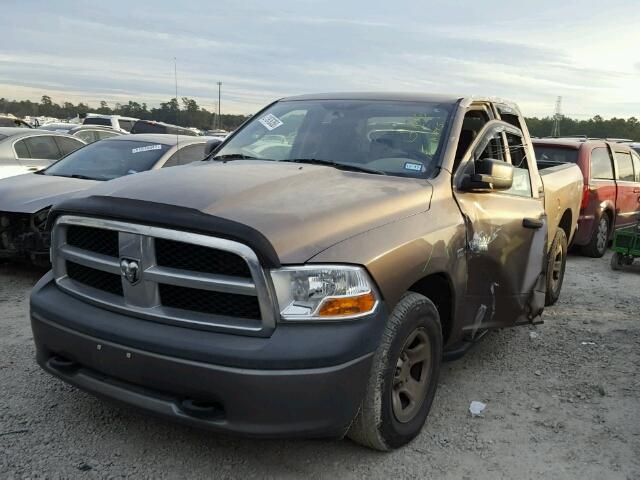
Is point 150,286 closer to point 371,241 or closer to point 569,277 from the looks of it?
point 371,241

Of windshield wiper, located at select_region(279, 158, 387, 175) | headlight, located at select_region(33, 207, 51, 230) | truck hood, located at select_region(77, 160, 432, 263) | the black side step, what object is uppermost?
windshield wiper, located at select_region(279, 158, 387, 175)

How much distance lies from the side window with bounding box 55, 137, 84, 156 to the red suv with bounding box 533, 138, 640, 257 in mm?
7476

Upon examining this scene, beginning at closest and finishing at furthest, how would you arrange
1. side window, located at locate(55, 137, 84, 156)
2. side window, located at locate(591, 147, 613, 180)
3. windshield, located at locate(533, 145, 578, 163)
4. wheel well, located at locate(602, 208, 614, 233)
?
1. windshield, located at locate(533, 145, 578, 163)
2. side window, located at locate(591, 147, 613, 180)
3. wheel well, located at locate(602, 208, 614, 233)
4. side window, located at locate(55, 137, 84, 156)

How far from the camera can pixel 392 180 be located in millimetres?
3389

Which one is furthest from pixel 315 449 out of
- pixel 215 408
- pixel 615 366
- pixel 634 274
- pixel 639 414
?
pixel 634 274

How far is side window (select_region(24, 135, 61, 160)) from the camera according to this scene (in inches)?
368

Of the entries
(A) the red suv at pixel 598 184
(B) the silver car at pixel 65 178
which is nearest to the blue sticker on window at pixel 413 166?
(B) the silver car at pixel 65 178

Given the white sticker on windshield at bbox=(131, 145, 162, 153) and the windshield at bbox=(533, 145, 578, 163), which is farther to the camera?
the windshield at bbox=(533, 145, 578, 163)

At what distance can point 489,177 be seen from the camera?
352cm

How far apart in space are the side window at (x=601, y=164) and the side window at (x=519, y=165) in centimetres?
476

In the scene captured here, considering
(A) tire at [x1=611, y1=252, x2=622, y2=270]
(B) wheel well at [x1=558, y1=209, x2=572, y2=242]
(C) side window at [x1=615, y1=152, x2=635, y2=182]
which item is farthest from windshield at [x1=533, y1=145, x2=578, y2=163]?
(B) wheel well at [x1=558, y1=209, x2=572, y2=242]

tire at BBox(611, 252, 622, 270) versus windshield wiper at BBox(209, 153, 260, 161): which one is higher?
windshield wiper at BBox(209, 153, 260, 161)

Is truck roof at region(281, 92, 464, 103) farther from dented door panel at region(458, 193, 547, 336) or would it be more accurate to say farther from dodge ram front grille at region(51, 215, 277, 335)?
dodge ram front grille at region(51, 215, 277, 335)

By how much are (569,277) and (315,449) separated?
5.63 m
